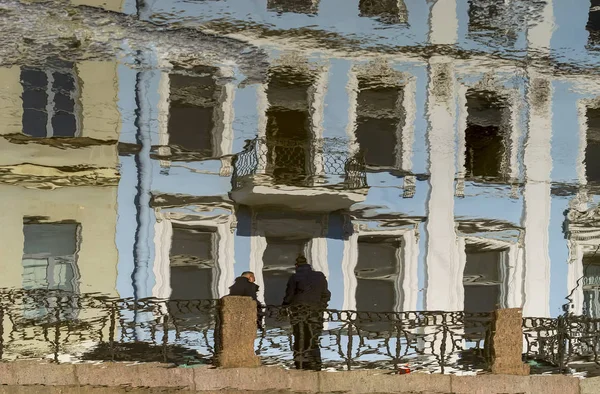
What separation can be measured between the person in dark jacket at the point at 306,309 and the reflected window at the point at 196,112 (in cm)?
138

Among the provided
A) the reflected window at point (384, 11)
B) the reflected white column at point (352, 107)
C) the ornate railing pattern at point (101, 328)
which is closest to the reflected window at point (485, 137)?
the reflected window at point (384, 11)

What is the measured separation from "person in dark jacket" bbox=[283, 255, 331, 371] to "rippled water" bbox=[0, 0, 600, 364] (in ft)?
0.45

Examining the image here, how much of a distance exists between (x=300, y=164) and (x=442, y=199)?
1446 millimetres

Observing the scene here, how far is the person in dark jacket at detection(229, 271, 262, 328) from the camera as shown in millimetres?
8594

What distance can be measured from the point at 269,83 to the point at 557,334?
3529 millimetres

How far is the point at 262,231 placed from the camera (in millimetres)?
8828

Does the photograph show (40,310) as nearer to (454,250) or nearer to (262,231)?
(262,231)

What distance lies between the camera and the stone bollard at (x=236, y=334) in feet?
25.3

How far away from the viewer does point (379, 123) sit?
913 centimetres

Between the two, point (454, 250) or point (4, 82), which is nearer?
point (4, 82)

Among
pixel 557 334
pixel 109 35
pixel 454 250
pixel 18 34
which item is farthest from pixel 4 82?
pixel 557 334

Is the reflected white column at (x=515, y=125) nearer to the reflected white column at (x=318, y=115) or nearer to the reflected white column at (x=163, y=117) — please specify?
the reflected white column at (x=318, y=115)

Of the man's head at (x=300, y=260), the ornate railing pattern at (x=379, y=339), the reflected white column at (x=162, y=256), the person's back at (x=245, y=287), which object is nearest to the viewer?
the ornate railing pattern at (x=379, y=339)

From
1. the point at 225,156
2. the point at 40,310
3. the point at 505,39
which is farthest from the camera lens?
the point at 505,39
